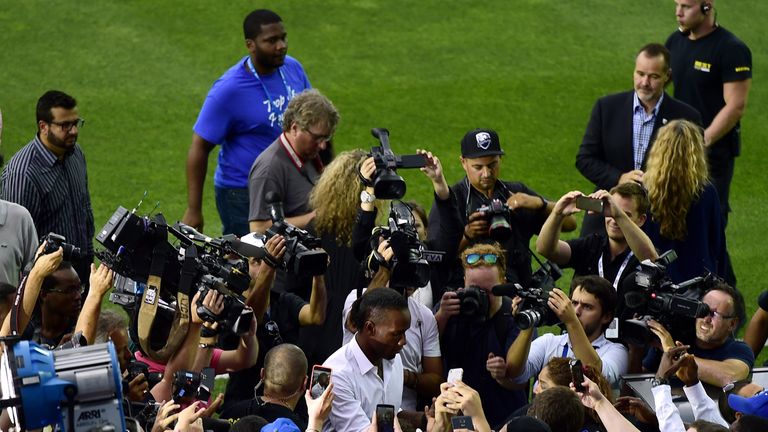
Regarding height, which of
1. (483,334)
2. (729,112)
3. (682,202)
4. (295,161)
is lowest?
(483,334)

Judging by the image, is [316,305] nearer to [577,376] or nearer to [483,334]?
[483,334]

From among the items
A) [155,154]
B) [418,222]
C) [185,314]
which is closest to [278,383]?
[185,314]

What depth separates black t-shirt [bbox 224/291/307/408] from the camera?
266 inches

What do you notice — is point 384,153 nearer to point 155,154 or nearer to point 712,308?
point 712,308

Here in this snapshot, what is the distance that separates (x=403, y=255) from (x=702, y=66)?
422 cm

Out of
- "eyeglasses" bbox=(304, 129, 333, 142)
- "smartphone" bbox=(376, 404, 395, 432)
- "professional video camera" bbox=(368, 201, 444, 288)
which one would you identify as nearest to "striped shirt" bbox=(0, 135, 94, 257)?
"eyeglasses" bbox=(304, 129, 333, 142)

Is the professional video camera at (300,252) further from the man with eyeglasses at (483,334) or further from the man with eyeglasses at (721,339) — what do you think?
the man with eyeglasses at (721,339)

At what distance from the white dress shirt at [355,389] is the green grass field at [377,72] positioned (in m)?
5.06


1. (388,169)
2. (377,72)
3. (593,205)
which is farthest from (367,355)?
(377,72)

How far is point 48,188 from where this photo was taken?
25.6 ft

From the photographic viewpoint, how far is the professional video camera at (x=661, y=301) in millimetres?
6363

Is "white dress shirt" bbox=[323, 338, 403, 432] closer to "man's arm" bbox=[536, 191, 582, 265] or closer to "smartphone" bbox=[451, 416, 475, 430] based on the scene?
"smartphone" bbox=[451, 416, 475, 430]

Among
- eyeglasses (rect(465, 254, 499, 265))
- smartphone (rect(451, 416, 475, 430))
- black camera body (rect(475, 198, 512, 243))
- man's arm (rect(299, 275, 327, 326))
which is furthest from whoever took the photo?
black camera body (rect(475, 198, 512, 243))

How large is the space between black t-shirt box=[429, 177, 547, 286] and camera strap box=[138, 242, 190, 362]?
165 cm
